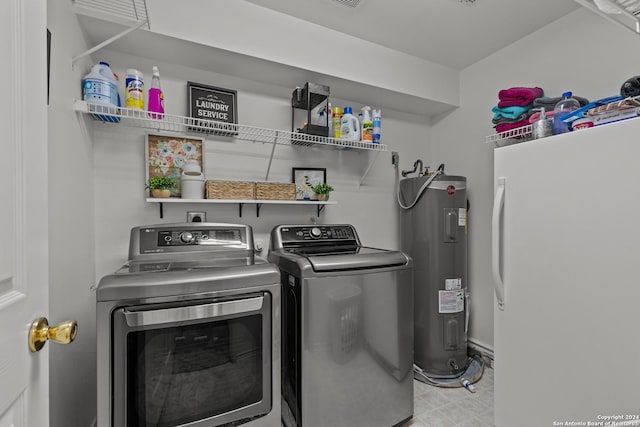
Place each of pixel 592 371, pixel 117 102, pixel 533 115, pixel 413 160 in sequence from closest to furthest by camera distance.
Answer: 1. pixel 592 371
2. pixel 117 102
3. pixel 533 115
4. pixel 413 160

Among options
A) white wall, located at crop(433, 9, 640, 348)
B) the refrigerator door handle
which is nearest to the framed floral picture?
the refrigerator door handle

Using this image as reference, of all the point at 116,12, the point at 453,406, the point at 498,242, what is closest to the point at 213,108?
the point at 116,12

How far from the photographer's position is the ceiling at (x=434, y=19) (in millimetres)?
1750

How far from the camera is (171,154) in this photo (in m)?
1.78

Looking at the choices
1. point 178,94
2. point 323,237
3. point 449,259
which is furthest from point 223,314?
point 449,259

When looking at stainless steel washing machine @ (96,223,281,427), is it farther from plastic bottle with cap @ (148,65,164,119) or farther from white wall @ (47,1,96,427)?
plastic bottle with cap @ (148,65,164,119)

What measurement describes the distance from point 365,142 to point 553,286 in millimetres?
1363

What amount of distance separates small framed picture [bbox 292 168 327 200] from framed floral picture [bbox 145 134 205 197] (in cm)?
66

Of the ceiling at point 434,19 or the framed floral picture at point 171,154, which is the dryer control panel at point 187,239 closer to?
the framed floral picture at point 171,154

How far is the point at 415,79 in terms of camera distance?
2.29 m

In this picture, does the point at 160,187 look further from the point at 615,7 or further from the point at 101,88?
the point at 615,7

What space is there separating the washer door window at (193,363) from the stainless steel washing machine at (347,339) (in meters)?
0.22

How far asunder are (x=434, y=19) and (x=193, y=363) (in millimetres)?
2373

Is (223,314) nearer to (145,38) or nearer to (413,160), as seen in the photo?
(145,38)
